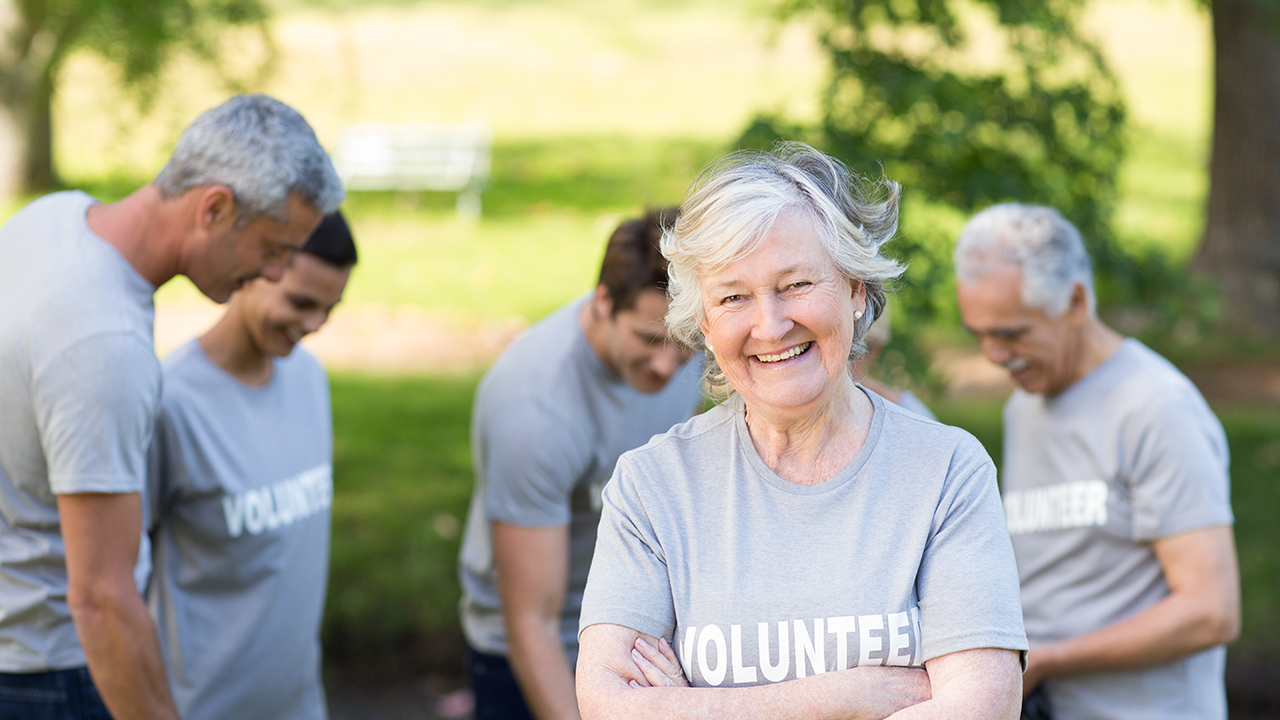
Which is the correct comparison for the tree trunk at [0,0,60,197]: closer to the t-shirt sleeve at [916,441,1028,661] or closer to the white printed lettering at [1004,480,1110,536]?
the white printed lettering at [1004,480,1110,536]

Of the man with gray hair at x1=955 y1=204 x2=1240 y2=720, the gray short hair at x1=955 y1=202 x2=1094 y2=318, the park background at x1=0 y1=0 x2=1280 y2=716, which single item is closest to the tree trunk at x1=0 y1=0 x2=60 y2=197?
the park background at x1=0 y1=0 x2=1280 y2=716

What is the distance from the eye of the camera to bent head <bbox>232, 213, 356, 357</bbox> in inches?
118

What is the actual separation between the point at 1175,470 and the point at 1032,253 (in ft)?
2.08

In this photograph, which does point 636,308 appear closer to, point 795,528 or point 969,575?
point 795,528

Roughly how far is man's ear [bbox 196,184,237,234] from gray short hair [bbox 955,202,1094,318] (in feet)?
6.06

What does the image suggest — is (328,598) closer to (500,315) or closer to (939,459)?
(939,459)

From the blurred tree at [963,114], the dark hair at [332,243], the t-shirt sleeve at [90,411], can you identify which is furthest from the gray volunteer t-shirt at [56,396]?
the blurred tree at [963,114]

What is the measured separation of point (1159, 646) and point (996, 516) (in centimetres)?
118

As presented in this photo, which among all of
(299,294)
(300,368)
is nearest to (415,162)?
(300,368)

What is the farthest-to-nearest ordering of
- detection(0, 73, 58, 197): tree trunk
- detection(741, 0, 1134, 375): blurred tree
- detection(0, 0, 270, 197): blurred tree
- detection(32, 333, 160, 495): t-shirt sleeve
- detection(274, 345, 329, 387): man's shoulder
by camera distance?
1. detection(0, 73, 58, 197): tree trunk
2. detection(0, 0, 270, 197): blurred tree
3. detection(741, 0, 1134, 375): blurred tree
4. detection(274, 345, 329, 387): man's shoulder
5. detection(32, 333, 160, 495): t-shirt sleeve

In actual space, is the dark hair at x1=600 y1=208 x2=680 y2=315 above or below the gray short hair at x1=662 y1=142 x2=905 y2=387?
below

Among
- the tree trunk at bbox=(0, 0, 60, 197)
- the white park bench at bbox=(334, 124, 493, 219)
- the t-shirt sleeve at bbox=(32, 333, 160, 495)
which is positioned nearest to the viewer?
the t-shirt sleeve at bbox=(32, 333, 160, 495)

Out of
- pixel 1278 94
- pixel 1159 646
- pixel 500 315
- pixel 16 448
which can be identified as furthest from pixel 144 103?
pixel 1278 94

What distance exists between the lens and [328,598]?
5383 mm
